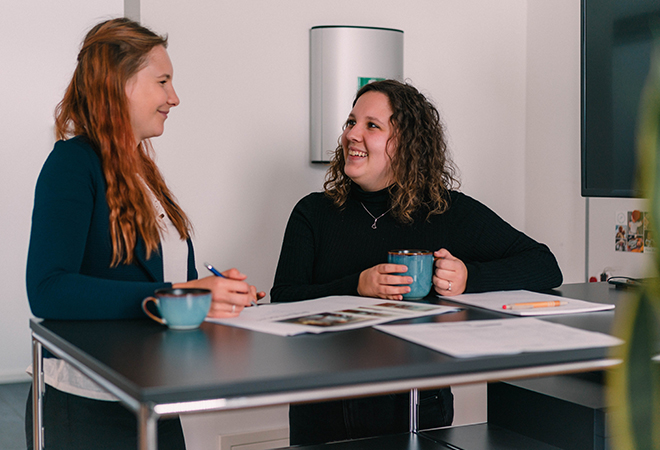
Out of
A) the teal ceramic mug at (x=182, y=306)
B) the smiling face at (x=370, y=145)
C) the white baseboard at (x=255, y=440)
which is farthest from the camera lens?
the white baseboard at (x=255, y=440)

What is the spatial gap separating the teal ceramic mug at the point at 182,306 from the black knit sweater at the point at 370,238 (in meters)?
0.62

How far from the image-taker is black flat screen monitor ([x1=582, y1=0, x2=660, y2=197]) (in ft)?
5.97

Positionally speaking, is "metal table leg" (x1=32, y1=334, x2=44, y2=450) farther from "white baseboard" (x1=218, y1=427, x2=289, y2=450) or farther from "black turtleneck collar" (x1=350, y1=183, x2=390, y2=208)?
"white baseboard" (x1=218, y1=427, x2=289, y2=450)

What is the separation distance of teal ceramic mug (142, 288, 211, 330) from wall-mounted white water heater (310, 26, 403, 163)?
1.49 m

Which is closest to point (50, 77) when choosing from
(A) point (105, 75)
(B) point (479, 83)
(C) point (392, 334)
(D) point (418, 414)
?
(B) point (479, 83)

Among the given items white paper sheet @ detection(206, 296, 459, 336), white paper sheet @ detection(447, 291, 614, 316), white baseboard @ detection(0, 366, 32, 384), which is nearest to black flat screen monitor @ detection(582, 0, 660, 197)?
white paper sheet @ detection(447, 291, 614, 316)

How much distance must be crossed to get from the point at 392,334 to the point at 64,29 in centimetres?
350

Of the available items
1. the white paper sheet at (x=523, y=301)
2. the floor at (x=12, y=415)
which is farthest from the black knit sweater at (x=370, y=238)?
the floor at (x=12, y=415)

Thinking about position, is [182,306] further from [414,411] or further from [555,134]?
[555,134]

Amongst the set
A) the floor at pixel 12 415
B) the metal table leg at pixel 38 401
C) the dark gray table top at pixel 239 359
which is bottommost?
the floor at pixel 12 415

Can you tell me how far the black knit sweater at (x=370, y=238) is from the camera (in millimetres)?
1730

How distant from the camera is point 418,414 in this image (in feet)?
5.36

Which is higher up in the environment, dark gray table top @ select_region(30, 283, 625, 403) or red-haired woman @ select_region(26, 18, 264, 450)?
red-haired woman @ select_region(26, 18, 264, 450)

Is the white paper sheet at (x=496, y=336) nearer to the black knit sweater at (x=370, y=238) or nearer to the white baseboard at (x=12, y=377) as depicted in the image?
the black knit sweater at (x=370, y=238)
